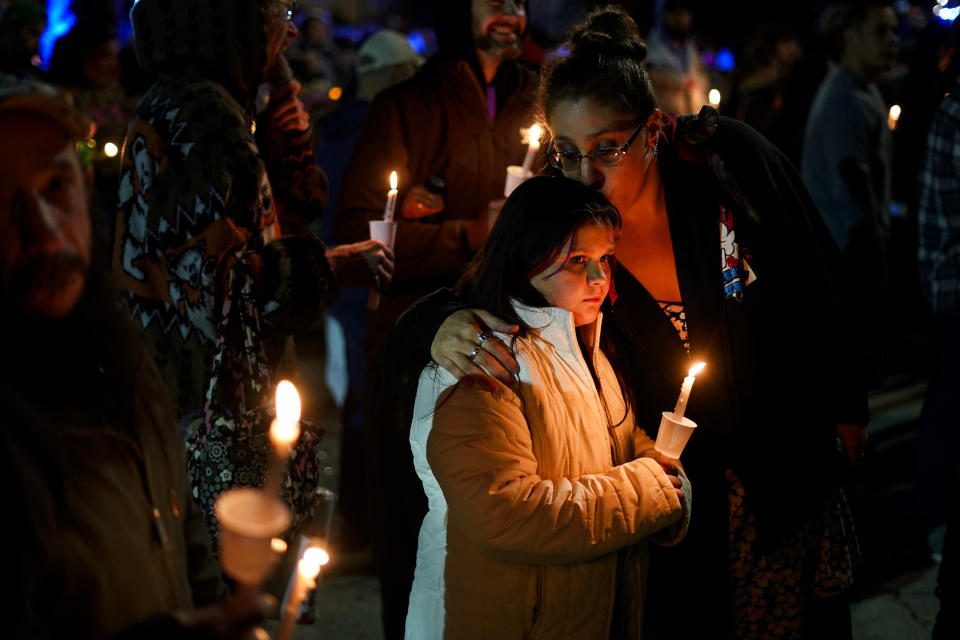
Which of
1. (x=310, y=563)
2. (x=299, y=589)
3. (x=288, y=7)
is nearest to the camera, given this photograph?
(x=299, y=589)

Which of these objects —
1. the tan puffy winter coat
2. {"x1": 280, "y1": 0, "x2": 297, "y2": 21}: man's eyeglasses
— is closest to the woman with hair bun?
the tan puffy winter coat

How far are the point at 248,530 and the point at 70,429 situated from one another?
0.38m

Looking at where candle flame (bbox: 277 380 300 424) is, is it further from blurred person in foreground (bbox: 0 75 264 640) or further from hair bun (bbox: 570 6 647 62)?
hair bun (bbox: 570 6 647 62)

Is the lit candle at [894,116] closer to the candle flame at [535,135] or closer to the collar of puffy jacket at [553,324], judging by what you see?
the candle flame at [535,135]

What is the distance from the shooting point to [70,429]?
127 centimetres

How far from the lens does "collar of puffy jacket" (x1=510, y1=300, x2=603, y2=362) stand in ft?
7.42

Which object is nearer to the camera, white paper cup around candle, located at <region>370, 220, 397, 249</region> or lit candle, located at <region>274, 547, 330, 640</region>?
lit candle, located at <region>274, 547, 330, 640</region>

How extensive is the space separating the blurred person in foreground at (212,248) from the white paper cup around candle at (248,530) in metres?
1.46

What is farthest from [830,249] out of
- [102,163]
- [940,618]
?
[102,163]

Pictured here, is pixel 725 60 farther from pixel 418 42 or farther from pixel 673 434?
pixel 673 434

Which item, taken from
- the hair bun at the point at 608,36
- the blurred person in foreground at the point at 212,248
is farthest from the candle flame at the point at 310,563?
the hair bun at the point at 608,36

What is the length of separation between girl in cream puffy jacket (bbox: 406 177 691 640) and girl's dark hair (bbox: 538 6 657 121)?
13.8 inches

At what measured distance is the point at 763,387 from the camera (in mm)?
2643

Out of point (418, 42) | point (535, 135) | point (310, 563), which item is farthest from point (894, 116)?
point (418, 42)
